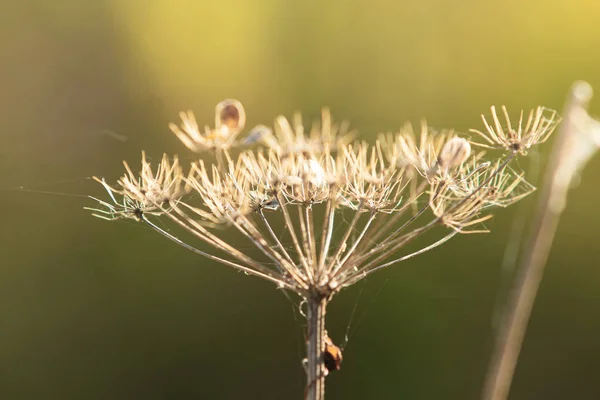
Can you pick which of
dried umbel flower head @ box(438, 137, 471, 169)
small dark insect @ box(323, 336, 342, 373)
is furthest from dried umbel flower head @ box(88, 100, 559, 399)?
small dark insect @ box(323, 336, 342, 373)

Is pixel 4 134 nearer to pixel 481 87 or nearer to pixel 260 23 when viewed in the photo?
pixel 260 23

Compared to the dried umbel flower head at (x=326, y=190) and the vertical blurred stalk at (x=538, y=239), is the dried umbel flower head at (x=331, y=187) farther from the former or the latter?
the vertical blurred stalk at (x=538, y=239)

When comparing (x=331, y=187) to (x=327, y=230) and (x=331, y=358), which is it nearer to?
(x=327, y=230)

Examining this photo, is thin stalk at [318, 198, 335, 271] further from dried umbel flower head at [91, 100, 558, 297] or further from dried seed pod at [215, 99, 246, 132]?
dried seed pod at [215, 99, 246, 132]

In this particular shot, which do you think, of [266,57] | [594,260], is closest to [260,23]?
[266,57]

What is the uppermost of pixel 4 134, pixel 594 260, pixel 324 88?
pixel 324 88

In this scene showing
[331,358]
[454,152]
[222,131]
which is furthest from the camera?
[222,131]

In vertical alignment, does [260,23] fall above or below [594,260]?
above

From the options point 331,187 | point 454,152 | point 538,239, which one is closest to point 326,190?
point 331,187

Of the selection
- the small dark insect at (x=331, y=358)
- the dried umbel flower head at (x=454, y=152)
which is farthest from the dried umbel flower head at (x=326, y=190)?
the small dark insect at (x=331, y=358)
